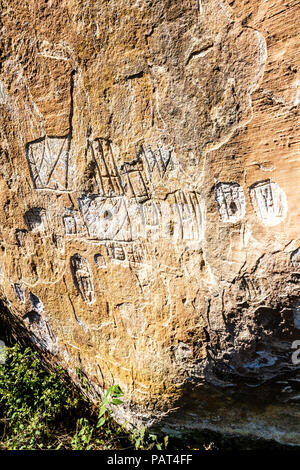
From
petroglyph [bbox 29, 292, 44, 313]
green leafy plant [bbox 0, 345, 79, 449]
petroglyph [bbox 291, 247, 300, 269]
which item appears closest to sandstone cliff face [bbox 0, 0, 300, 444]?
petroglyph [bbox 291, 247, 300, 269]

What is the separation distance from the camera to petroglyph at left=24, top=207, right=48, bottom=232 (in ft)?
7.56

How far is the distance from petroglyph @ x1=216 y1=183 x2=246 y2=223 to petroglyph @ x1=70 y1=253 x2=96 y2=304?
0.80 m

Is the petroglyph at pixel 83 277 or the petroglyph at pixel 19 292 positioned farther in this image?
the petroglyph at pixel 19 292

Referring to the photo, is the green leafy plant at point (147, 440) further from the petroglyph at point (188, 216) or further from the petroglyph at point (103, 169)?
the petroglyph at point (103, 169)

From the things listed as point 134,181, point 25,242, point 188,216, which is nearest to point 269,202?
point 188,216

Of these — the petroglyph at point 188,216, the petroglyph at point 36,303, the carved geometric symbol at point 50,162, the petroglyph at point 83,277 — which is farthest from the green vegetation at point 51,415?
the carved geometric symbol at point 50,162

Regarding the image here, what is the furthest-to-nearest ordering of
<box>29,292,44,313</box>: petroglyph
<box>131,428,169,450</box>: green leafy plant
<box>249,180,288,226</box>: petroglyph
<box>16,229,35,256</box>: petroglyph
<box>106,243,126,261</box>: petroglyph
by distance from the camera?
1. <box>29,292,44,313</box>: petroglyph
2. <box>16,229,35,256</box>: petroglyph
3. <box>131,428,169,450</box>: green leafy plant
4. <box>106,243,126,261</box>: petroglyph
5. <box>249,180,288,226</box>: petroglyph

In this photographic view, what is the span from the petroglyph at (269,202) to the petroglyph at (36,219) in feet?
3.68

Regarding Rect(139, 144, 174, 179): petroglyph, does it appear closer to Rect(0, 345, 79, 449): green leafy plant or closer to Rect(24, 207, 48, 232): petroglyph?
Rect(24, 207, 48, 232): petroglyph

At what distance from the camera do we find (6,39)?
207 centimetres

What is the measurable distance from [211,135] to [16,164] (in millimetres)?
1059

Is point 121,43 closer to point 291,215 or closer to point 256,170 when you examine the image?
point 256,170

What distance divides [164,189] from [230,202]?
297mm

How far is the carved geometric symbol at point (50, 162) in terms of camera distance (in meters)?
2.08
